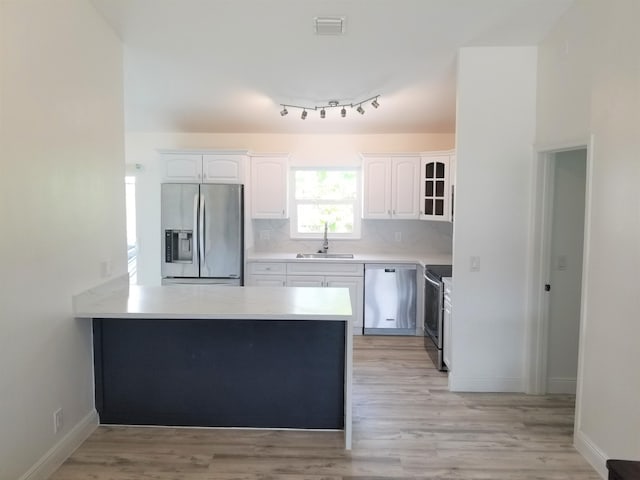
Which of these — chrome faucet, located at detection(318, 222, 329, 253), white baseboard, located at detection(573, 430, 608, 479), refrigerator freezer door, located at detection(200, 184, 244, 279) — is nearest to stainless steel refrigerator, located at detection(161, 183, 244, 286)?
refrigerator freezer door, located at detection(200, 184, 244, 279)

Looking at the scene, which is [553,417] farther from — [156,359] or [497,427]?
[156,359]

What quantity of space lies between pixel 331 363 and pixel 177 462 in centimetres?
Answer: 109

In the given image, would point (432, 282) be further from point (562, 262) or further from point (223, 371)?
point (223, 371)

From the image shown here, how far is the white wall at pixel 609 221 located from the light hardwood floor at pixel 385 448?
346 millimetres

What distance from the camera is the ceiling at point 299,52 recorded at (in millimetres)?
3078

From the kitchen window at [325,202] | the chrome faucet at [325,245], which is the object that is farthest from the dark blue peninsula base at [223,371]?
the kitchen window at [325,202]

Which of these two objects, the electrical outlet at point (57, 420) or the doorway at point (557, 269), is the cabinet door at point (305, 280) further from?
the electrical outlet at point (57, 420)

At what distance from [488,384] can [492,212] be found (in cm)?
139

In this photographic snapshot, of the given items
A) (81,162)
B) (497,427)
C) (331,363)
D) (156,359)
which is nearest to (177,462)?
(156,359)

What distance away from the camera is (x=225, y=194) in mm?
5059

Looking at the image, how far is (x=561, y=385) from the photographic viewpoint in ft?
11.9

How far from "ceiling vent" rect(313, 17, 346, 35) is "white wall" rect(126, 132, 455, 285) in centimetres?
240

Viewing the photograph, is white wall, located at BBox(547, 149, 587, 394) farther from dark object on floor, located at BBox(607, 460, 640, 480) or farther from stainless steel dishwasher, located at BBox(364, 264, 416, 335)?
dark object on floor, located at BBox(607, 460, 640, 480)

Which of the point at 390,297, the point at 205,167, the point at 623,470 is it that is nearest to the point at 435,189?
the point at 390,297
